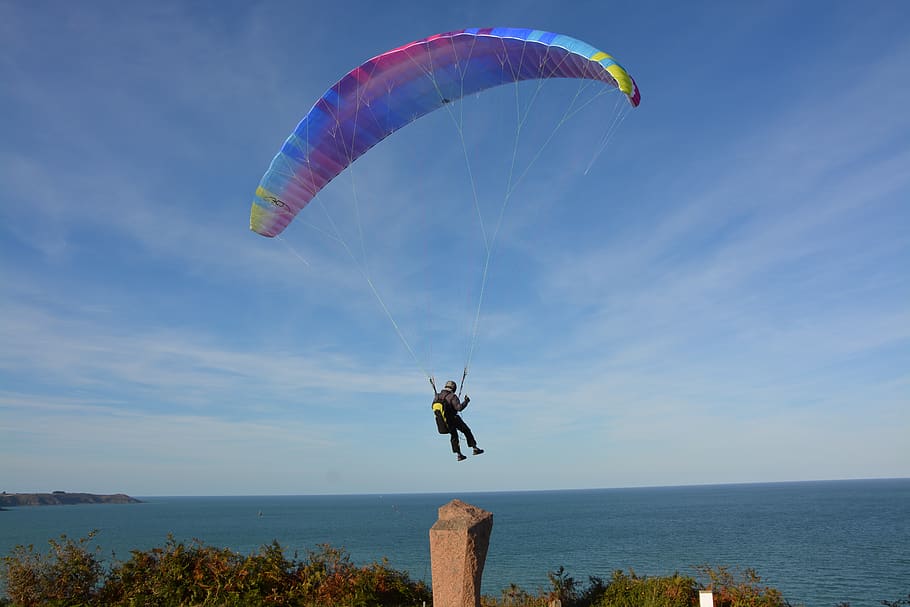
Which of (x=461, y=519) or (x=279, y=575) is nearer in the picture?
(x=461, y=519)

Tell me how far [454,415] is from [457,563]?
205 cm

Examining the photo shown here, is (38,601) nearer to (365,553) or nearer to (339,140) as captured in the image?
(339,140)

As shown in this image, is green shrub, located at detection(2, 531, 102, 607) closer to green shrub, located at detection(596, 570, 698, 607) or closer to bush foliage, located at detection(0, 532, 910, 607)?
bush foliage, located at detection(0, 532, 910, 607)

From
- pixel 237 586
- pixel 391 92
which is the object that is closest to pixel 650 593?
pixel 237 586

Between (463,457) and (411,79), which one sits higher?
(411,79)

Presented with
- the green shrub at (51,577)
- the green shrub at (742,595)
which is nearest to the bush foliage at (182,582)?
the green shrub at (51,577)

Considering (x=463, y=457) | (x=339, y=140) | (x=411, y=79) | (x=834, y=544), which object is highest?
(x=411, y=79)

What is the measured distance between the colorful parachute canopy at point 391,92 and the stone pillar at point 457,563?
6632mm

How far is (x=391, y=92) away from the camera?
1124cm

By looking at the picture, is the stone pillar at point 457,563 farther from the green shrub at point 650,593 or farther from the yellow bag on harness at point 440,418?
the green shrub at point 650,593

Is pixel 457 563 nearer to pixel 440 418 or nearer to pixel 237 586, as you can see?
pixel 440 418

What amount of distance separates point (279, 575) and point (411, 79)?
892cm

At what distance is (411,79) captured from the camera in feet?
36.5

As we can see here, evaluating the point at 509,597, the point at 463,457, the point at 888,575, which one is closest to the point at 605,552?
the point at 888,575
